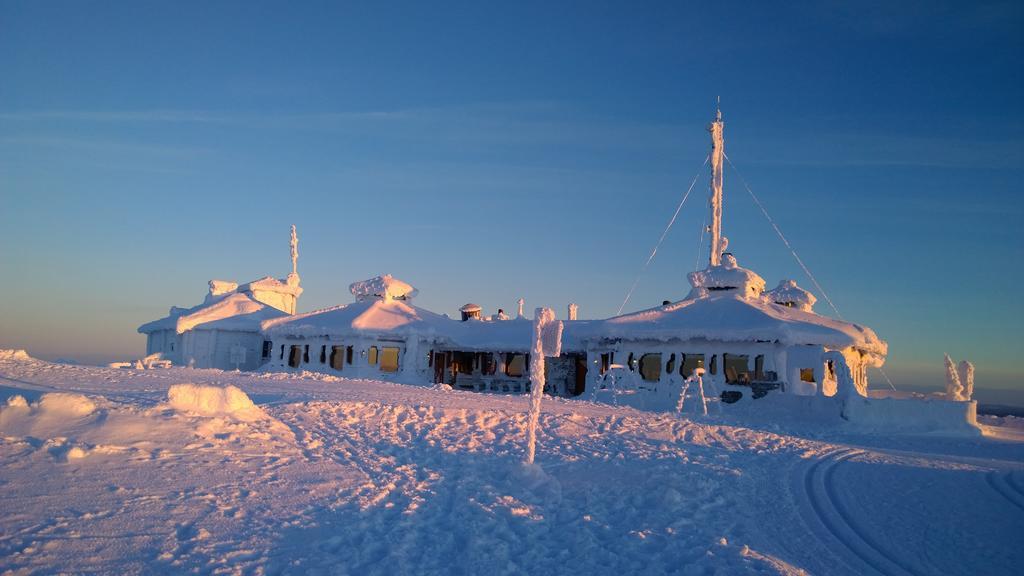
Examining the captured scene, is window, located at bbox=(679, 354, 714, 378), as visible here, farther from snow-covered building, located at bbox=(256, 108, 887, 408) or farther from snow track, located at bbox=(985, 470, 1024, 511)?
snow track, located at bbox=(985, 470, 1024, 511)

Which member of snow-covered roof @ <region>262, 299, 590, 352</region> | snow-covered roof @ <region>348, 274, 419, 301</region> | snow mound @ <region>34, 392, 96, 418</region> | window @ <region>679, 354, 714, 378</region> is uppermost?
snow-covered roof @ <region>348, 274, 419, 301</region>

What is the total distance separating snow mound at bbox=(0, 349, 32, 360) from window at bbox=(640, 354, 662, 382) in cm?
2647

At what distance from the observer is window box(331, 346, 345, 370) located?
36.6 meters

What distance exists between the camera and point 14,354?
98.7 feet

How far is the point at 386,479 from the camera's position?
10.1 meters

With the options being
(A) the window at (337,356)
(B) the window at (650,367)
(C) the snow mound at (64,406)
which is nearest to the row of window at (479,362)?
(A) the window at (337,356)

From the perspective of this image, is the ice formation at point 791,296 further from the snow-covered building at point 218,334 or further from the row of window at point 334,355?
the snow-covered building at point 218,334

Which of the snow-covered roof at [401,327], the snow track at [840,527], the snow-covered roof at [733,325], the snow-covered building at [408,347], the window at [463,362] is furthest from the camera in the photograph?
the window at [463,362]

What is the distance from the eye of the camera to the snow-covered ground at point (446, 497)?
7129 mm

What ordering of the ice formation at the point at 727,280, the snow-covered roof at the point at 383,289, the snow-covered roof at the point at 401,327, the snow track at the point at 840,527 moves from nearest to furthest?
the snow track at the point at 840,527
the ice formation at the point at 727,280
the snow-covered roof at the point at 401,327
the snow-covered roof at the point at 383,289

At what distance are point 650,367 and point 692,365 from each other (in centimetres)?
208

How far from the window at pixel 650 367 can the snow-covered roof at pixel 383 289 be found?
17.0m

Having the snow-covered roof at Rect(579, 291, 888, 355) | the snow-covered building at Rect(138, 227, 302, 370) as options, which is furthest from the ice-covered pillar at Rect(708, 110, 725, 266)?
the snow-covered building at Rect(138, 227, 302, 370)

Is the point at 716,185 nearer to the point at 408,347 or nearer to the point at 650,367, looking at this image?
the point at 650,367
